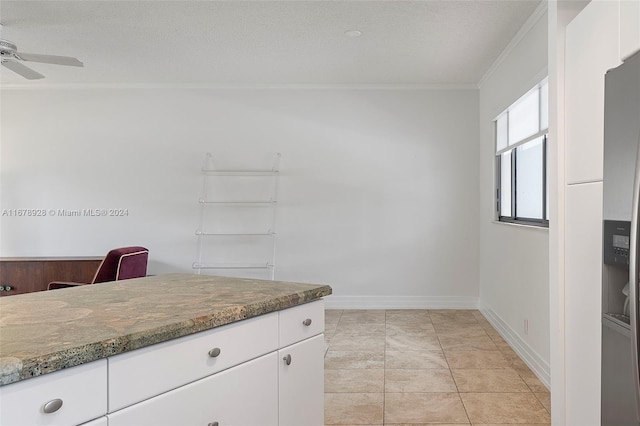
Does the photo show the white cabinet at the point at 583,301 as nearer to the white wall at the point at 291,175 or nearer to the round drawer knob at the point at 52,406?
the round drawer knob at the point at 52,406

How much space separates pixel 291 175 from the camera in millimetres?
5676

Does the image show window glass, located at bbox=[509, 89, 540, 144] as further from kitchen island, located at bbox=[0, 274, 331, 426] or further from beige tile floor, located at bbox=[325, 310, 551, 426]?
kitchen island, located at bbox=[0, 274, 331, 426]

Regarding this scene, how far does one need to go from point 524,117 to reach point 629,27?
9.15 ft

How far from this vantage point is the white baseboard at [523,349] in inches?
126

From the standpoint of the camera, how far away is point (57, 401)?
0.98 metres

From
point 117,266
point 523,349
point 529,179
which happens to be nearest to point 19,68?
point 117,266

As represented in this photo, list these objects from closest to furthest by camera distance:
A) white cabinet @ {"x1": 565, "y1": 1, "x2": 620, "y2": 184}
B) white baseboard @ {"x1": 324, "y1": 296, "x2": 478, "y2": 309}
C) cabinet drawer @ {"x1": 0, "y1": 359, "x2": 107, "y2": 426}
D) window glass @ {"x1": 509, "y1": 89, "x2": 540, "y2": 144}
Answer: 1. cabinet drawer @ {"x1": 0, "y1": 359, "x2": 107, "y2": 426}
2. white cabinet @ {"x1": 565, "y1": 1, "x2": 620, "y2": 184}
3. window glass @ {"x1": 509, "y1": 89, "x2": 540, "y2": 144}
4. white baseboard @ {"x1": 324, "y1": 296, "x2": 478, "y2": 309}

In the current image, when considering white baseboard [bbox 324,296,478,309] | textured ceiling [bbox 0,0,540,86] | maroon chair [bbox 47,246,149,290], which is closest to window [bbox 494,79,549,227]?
textured ceiling [bbox 0,0,540,86]

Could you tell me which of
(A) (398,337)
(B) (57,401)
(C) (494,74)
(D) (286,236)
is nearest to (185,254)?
(D) (286,236)

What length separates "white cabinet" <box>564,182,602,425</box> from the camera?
1583 mm

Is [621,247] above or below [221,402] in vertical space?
above

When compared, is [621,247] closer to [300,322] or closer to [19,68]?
[300,322]

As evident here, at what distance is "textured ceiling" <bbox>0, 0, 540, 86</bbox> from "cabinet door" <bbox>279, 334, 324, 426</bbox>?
2.53 m

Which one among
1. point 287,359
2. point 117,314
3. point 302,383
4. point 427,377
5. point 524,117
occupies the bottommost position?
point 427,377
